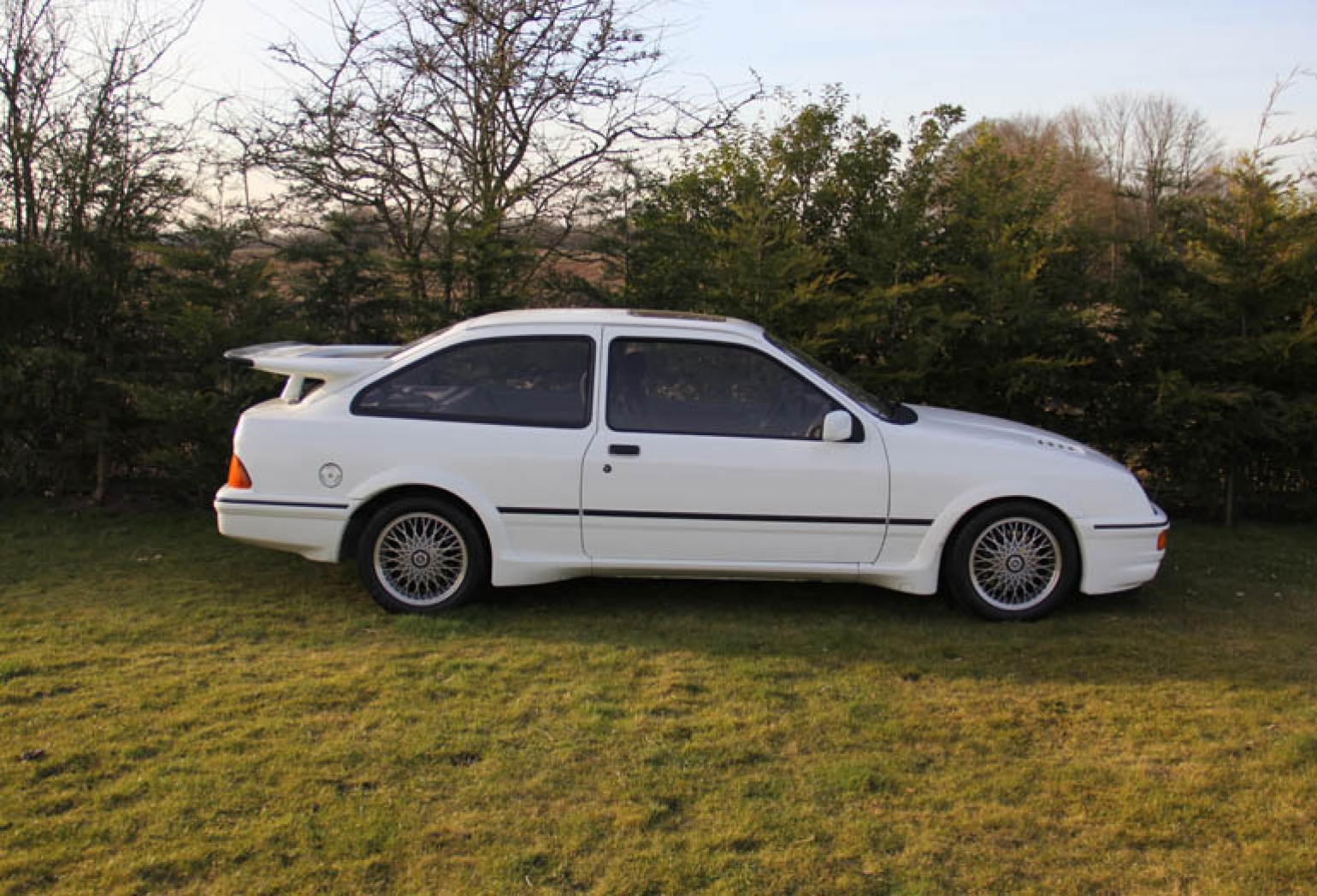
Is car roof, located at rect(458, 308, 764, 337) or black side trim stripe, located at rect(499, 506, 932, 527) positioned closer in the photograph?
black side trim stripe, located at rect(499, 506, 932, 527)

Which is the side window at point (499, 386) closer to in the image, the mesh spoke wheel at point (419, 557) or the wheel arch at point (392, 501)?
the wheel arch at point (392, 501)

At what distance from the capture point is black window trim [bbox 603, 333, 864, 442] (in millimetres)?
6020

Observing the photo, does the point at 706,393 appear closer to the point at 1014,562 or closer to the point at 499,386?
the point at 499,386

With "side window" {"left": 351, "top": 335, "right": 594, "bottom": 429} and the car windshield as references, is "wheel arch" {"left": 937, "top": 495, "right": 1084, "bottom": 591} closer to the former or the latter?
the car windshield

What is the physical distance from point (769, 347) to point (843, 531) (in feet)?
3.58

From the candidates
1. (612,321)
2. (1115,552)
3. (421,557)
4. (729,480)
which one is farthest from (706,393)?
(1115,552)

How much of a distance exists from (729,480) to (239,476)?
2.69 meters

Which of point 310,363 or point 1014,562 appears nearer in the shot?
point 1014,562

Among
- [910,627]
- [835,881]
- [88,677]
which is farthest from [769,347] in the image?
[88,677]

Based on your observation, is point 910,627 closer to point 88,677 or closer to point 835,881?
point 835,881

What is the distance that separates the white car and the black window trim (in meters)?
0.01

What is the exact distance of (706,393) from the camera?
6168 mm

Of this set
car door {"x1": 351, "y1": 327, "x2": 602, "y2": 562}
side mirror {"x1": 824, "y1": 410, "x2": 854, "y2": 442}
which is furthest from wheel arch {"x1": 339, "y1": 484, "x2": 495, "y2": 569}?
side mirror {"x1": 824, "y1": 410, "x2": 854, "y2": 442}

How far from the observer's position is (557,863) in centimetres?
357
